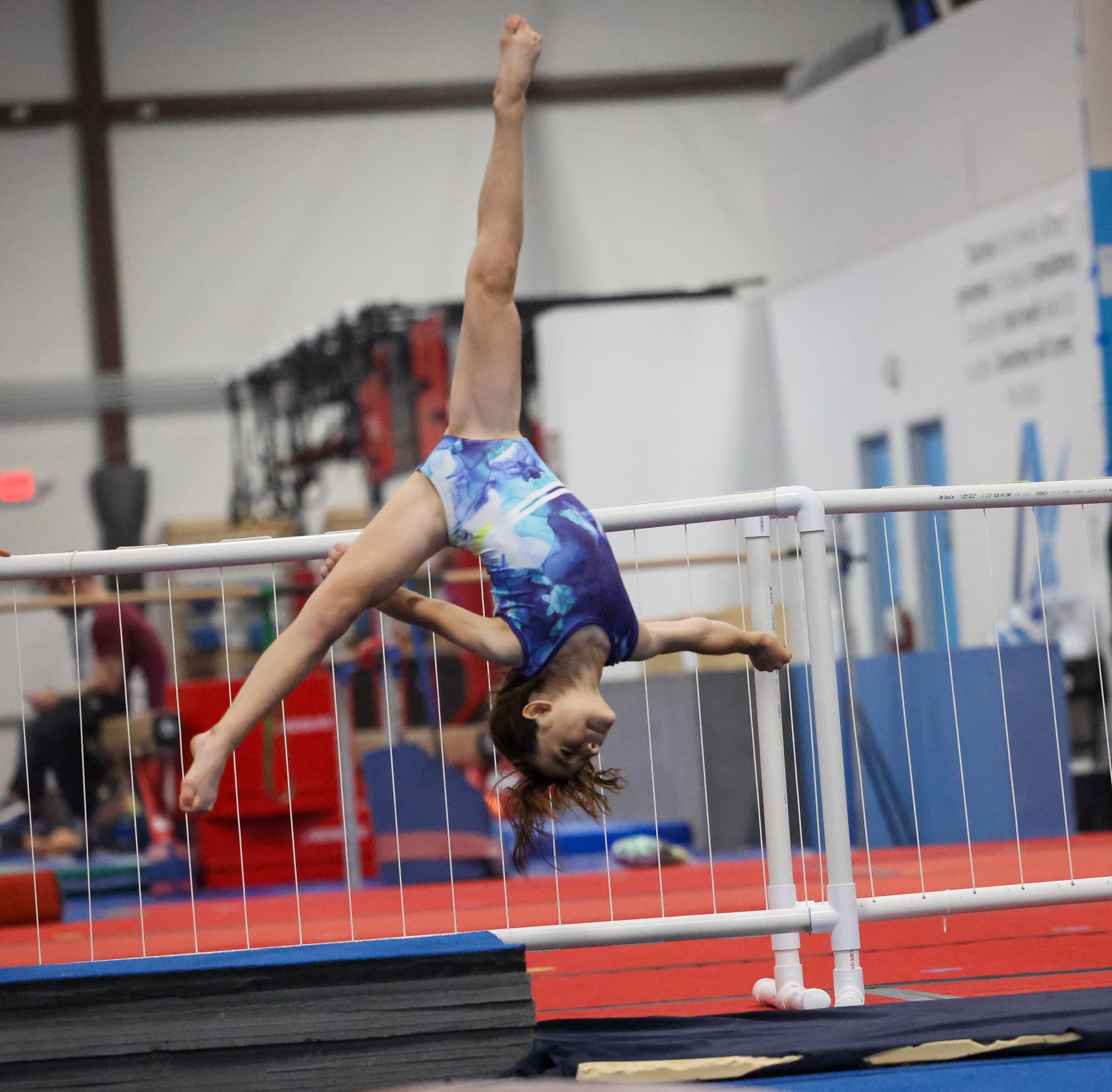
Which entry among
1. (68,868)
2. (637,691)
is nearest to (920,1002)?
Answer: (637,691)

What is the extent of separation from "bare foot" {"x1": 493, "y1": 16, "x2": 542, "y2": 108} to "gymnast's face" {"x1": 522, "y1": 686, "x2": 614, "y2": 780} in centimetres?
128

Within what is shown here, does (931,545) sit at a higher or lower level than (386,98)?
lower

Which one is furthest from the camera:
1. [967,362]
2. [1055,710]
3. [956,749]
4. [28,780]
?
[967,362]

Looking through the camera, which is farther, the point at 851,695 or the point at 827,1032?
the point at 851,695

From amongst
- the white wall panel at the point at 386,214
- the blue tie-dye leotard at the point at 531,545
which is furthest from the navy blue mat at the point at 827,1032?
the white wall panel at the point at 386,214

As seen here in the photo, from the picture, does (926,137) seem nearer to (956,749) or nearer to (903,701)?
(956,749)

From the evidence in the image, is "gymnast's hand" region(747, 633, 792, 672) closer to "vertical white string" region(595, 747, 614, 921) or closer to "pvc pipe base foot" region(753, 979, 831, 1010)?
"vertical white string" region(595, 747, 614, 921)

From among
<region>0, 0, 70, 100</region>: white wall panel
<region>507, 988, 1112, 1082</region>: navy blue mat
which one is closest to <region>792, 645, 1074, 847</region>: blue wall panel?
<region>507, 988, 1112, 1082</region>: navy blue mat

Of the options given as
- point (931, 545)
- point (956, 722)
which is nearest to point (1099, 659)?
point (956, 722)

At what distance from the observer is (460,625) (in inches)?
129

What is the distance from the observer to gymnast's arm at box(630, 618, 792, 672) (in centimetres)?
343

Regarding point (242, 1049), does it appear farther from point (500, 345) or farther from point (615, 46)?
point (615, 46)

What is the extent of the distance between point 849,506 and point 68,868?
5335 millimetres

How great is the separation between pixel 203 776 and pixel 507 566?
755 millimetres
